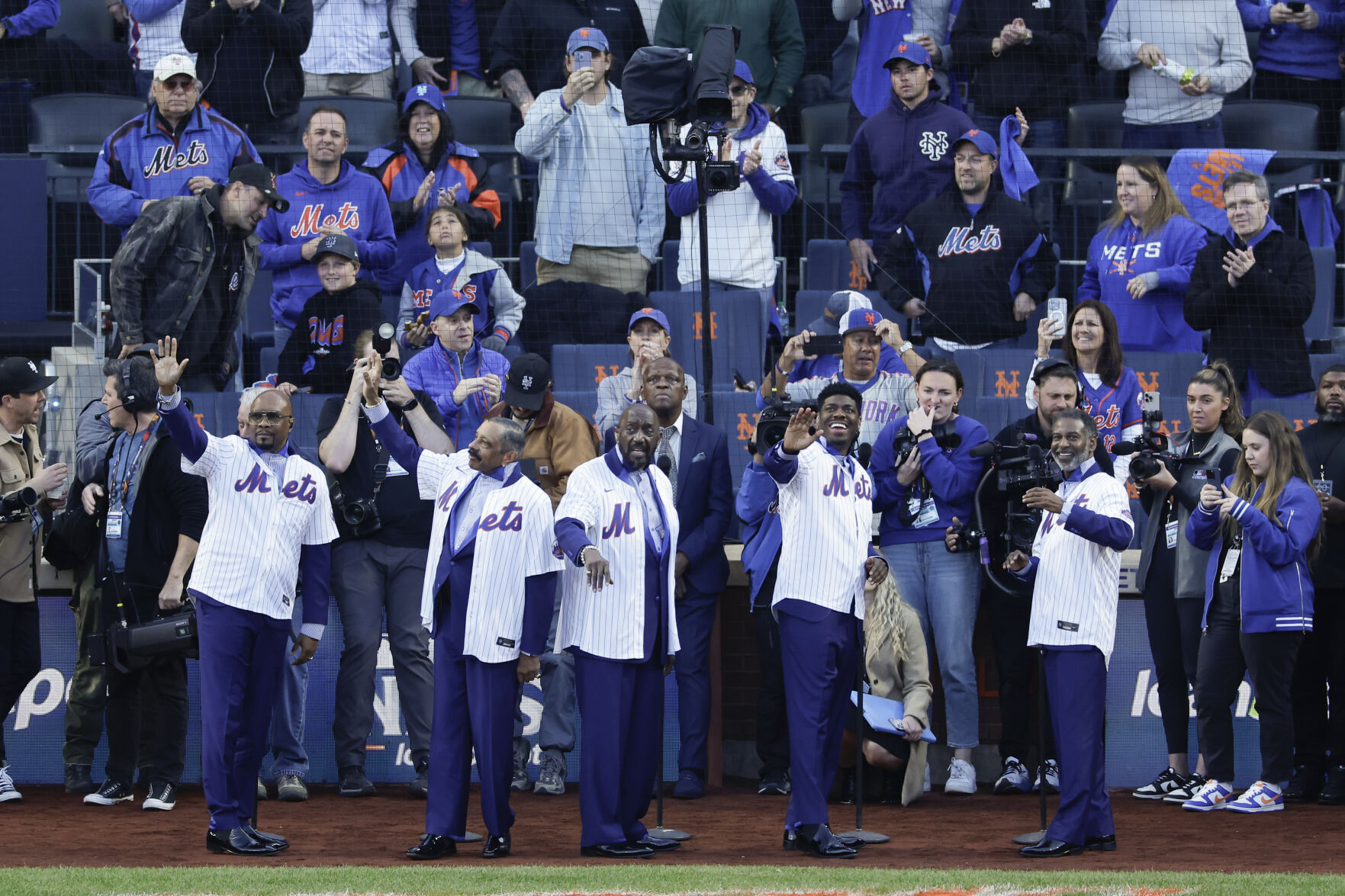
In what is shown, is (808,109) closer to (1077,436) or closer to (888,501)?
(888,501)

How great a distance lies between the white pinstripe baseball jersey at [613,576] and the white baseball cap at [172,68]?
4.75 metres

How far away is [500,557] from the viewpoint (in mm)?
6785

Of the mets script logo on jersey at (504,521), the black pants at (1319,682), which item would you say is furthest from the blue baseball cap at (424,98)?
the black pants at (1319,682)

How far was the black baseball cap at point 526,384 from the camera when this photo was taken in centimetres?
802

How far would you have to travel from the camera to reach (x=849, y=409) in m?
7.05

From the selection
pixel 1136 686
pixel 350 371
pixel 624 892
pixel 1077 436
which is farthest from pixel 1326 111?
pixel 624 892

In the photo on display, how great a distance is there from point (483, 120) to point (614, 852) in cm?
695

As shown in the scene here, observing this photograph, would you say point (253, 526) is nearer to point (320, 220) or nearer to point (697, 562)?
point (697, 562)

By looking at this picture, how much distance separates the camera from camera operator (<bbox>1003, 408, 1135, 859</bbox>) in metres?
6.75

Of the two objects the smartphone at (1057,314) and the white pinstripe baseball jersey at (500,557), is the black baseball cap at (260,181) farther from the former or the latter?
the smartphone at (1057,314)

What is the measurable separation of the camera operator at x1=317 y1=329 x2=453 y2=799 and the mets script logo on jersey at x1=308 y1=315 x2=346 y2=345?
127 centimetres

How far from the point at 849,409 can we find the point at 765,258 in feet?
12.5

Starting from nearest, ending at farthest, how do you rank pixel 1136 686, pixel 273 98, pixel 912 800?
Answer: 1. pixel 912 800
2. pixel 1136 686
3. pixel 273 98

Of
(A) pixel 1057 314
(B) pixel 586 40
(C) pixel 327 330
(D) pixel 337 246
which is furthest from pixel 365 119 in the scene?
(A) pixel 1057 314
